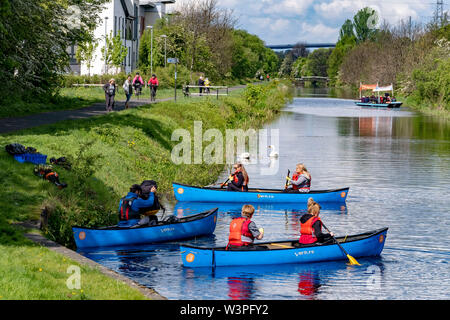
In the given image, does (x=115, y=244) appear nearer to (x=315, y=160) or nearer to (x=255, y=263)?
(x=255, y=263)

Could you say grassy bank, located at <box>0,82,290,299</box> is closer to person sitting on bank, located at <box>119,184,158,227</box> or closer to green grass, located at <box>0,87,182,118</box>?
person sitting on bank, located at <box>119,184,158,227</box>

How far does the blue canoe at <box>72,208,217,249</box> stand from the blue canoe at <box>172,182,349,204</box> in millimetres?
4896

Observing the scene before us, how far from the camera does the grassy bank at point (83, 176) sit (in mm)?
13024

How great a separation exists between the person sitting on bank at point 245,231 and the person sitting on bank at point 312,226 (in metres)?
1.38

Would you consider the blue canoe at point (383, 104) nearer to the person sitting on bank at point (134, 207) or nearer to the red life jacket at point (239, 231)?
the person sitting on bank at point (134, 207)

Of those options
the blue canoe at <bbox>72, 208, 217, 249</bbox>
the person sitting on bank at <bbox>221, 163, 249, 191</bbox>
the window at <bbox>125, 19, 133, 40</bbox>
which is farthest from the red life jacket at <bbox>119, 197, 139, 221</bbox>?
the window at <bbox>125, 19, 133, 40</bbox>

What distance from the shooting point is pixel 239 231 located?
16.8m

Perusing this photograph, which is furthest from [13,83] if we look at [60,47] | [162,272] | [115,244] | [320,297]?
[320,297]

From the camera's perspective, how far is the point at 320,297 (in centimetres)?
1527

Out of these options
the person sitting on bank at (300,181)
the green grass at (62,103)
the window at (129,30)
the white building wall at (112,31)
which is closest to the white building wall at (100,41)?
the white building wall at (112,31)

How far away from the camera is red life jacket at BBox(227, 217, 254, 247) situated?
54.7 ft

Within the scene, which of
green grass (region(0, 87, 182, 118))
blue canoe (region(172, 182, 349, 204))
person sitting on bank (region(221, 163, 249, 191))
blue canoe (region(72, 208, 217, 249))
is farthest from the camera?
green grass (region(0, 87, 182, 118))

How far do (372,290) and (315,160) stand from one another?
2206cm

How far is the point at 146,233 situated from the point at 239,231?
3.24 m
